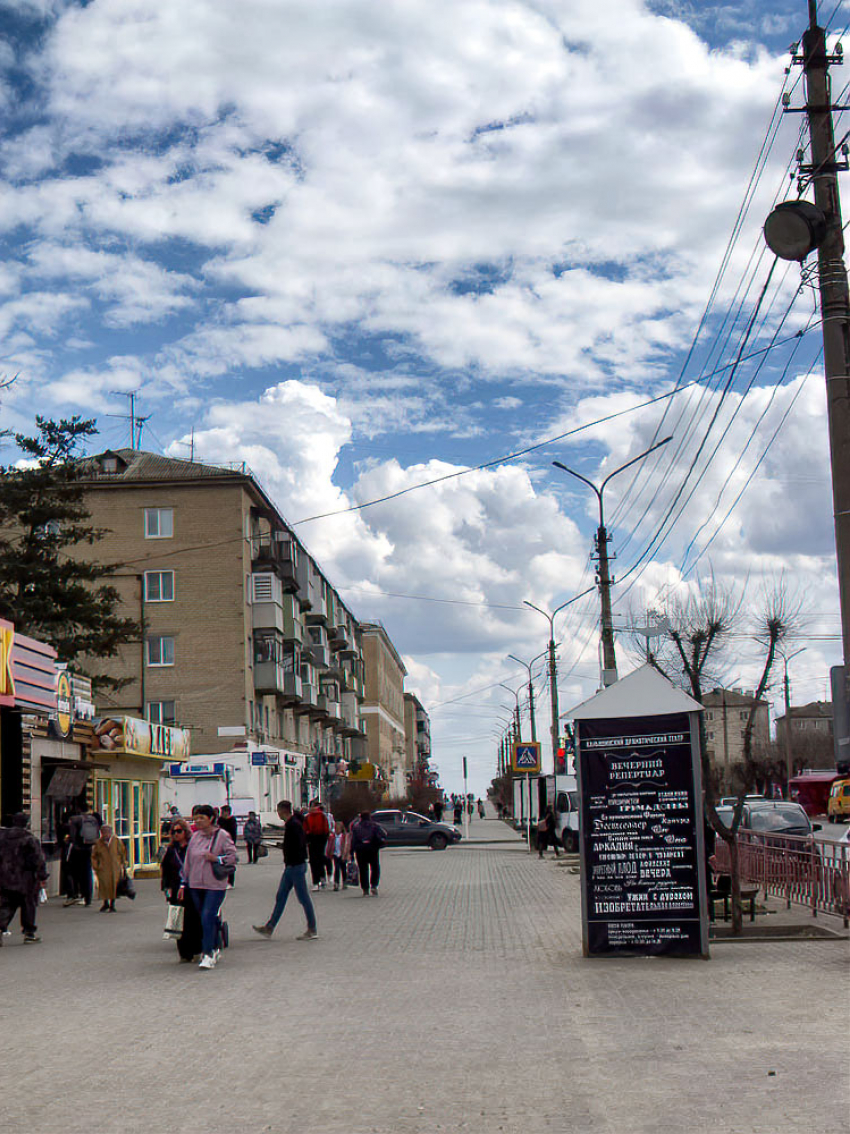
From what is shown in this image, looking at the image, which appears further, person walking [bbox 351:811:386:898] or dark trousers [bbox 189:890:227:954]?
person walking [bbox 351:811:386:898]

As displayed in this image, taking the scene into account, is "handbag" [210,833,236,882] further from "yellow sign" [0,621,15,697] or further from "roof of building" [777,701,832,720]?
"roof of building" [777,701,832,720]

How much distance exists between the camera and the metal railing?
15234 millimetres

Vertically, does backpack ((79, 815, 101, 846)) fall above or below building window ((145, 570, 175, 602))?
below

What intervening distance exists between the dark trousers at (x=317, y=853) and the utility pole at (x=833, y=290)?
1495cm

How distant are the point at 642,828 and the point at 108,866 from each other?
1196 cm

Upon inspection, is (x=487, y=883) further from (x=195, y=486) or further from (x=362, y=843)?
(x=195, y=486)

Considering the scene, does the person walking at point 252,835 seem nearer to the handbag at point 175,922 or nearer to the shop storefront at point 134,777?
the shop storefront at point 134,777

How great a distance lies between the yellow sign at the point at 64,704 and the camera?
86.1 feet

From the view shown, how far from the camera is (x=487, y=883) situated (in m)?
26.9

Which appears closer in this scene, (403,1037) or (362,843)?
(403,1037)

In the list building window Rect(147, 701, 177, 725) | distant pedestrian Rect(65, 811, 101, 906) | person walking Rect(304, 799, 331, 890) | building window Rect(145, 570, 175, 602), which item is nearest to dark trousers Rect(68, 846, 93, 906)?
distant pedestrian Rect(65, 811, 101, 906)

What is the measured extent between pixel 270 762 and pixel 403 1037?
4422 centimetres

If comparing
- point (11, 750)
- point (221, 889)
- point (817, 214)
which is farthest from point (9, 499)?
point (817, 214)

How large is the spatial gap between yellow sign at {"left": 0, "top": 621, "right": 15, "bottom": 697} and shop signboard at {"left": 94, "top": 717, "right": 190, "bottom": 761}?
7621mm
